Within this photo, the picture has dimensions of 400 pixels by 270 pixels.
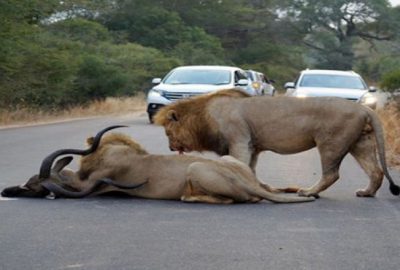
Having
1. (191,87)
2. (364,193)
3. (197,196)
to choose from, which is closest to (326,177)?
(364,193)

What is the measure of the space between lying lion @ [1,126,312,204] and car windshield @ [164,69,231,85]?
15.2 m

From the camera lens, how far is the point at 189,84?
24.2 m

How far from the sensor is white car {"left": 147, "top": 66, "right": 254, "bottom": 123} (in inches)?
938

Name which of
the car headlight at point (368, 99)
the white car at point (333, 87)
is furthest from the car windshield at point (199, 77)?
the car headlight at point (368, 99)

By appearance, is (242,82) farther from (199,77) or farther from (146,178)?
(146,178)

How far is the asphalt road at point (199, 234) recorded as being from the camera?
20.9 feet

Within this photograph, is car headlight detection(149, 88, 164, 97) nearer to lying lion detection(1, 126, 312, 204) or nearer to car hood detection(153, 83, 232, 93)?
car hood detection(153, 83, 232, 93)

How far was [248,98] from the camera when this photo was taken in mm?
10484

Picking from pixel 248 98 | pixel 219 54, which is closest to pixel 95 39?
pixel 219 54

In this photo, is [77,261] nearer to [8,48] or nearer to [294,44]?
[8,48]

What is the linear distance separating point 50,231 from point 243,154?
3069mm

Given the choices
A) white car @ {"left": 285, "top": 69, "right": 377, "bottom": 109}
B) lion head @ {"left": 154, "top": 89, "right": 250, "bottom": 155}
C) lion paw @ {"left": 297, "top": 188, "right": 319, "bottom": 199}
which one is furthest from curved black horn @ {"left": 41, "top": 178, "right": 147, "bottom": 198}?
white car @ {"left": 285, "top": 69, "right": 377, "bottom": 109}

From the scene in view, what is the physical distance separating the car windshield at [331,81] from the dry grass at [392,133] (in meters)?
1.03

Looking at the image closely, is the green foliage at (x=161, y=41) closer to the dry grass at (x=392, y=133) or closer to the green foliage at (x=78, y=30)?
the green foliage at (x=78, y=30)
